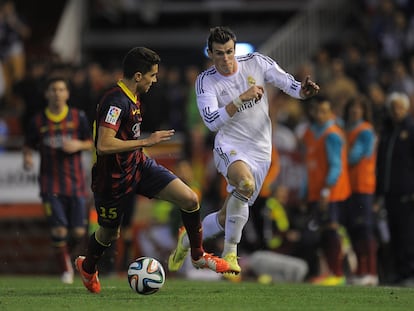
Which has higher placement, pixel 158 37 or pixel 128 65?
pixel 158 37

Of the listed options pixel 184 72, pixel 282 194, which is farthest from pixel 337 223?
pixel 184 72

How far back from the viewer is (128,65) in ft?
33.6

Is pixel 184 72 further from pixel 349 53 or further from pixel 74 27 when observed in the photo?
pixel 349 53

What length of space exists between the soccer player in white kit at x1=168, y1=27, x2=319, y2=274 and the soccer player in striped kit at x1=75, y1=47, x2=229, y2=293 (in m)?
0.68

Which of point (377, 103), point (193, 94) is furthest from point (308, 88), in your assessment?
point (193, 94)

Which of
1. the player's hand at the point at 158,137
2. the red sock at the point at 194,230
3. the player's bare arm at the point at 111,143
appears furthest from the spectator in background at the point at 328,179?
the player's hand at the point at 158,137

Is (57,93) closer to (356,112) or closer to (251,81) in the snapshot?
(251,81)

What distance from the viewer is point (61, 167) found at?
1388cm

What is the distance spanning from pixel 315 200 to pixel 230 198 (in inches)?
142

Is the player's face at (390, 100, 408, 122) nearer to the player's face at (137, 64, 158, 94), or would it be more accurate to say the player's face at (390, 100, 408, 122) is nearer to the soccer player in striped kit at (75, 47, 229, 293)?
the soccer player in striped kit at (75, 47, 229, 293)

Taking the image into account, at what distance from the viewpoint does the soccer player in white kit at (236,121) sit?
1114cm

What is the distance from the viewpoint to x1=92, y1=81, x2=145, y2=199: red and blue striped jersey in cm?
1009

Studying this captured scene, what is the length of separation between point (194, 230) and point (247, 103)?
1.46 m

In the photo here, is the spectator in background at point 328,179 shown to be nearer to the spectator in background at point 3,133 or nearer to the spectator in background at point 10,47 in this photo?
the spectator in background at point 3,133
